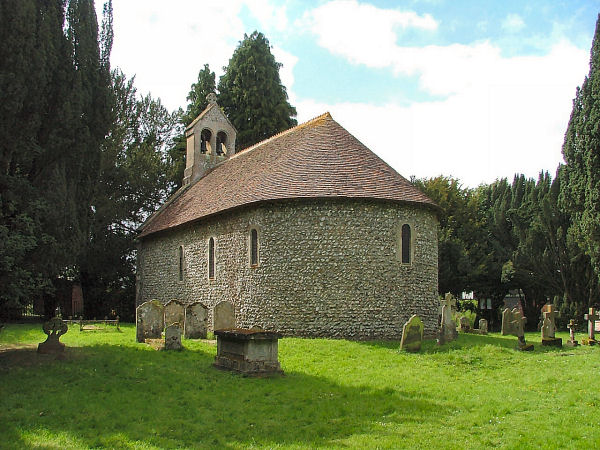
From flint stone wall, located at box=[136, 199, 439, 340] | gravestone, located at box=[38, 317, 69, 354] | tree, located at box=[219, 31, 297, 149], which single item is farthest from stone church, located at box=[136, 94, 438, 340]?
tree, located at box=[219, 31, 297, 149]

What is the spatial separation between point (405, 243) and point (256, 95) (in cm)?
2215

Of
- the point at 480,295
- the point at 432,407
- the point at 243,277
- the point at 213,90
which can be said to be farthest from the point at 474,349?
the point at 213,90

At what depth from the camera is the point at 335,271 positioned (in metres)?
16.8

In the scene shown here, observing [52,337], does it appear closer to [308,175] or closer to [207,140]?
[308,175]

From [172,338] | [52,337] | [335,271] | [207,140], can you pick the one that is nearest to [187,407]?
[172,338]

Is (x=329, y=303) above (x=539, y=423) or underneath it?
above

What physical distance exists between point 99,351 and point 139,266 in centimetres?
1394

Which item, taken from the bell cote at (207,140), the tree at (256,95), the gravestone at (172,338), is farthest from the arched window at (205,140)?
the gravestone at (172,338)

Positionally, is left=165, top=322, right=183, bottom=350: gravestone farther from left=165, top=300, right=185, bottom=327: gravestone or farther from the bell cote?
the bell cote

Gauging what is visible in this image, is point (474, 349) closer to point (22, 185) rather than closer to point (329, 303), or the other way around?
point (329, 303)

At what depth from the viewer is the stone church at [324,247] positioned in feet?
54.7

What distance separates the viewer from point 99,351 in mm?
13781

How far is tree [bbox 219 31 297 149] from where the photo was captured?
3719 cm

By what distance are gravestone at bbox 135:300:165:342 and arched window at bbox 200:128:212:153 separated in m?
15.2
